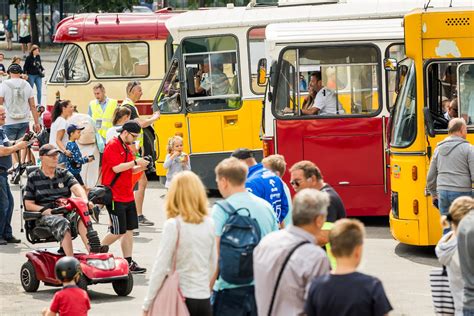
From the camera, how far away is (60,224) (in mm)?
13625

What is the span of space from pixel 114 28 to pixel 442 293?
15912 mm

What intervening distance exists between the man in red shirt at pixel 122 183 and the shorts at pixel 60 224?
846 mm

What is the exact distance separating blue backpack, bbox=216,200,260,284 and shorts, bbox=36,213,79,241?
4.82 meters

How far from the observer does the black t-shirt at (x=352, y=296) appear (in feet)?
23.5

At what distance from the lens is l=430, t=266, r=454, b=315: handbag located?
9.80 metres

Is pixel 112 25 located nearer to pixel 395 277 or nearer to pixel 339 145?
pixel 339 145

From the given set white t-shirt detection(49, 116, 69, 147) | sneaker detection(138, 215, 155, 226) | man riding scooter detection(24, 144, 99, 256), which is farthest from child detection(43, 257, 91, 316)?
white t-shirt detection(49, 116, 69, 147)

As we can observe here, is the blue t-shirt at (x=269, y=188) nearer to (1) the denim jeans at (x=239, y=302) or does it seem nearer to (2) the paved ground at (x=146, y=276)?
(2) the paved ground at (x=146, y=276)

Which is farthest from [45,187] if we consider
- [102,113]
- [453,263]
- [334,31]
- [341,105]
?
[102,113]

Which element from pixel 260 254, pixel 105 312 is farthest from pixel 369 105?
pixel 260 254

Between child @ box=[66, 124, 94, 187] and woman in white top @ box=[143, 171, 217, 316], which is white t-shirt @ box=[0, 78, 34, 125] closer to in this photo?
child @ box=[66, 124, 94, 187]

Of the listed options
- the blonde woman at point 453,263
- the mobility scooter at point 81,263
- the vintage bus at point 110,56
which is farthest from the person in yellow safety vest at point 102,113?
the blonde woman at point 453,263

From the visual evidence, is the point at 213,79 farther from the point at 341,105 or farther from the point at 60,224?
the point at 60,224

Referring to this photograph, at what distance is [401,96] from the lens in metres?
15.9
